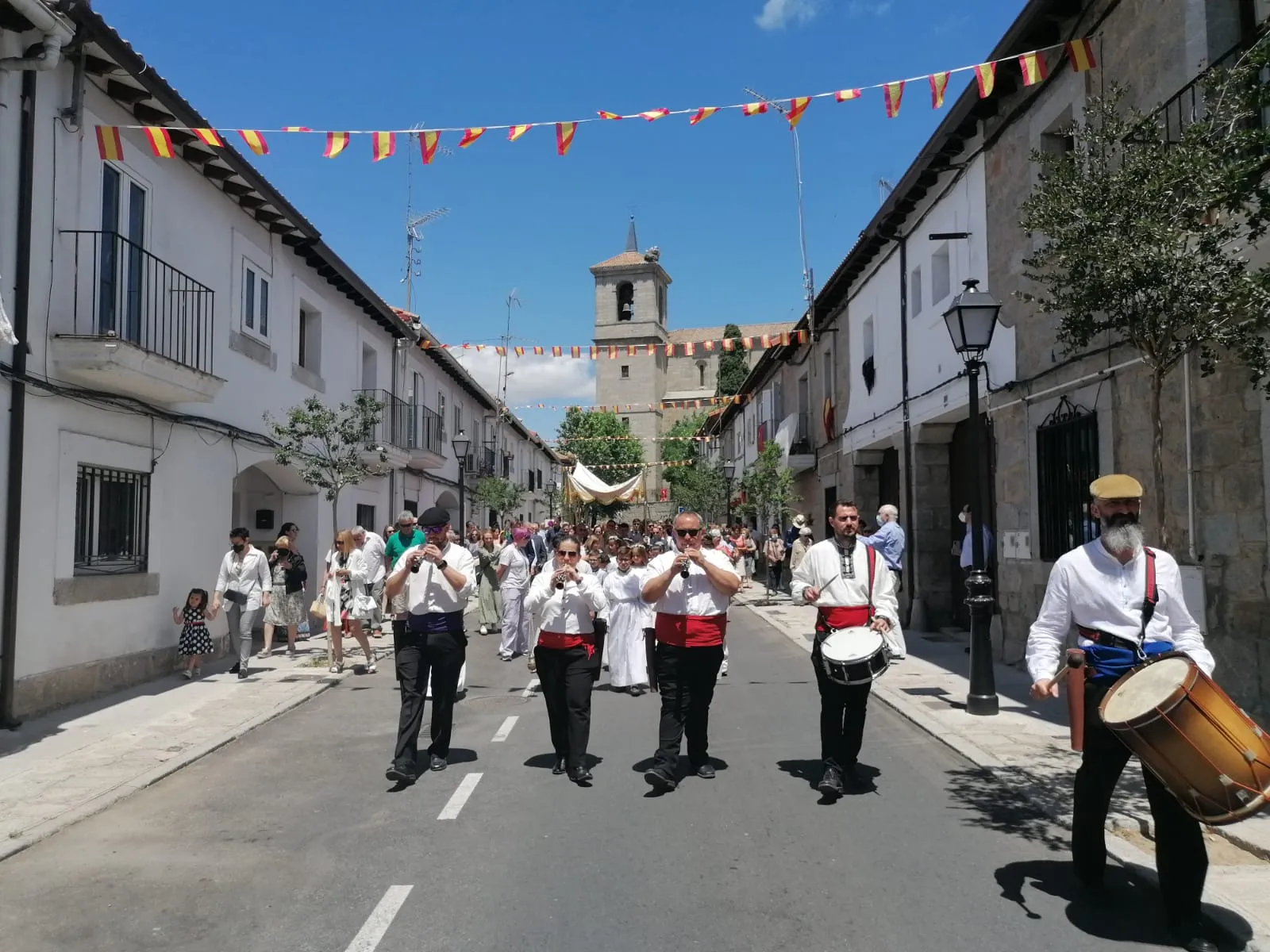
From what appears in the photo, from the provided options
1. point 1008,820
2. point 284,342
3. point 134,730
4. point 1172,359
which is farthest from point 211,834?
point 284,342

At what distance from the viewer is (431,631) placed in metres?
6.70

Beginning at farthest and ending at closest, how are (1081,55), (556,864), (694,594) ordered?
(1081,55) → (694,594) → (556,864)

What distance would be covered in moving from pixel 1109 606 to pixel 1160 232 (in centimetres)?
263

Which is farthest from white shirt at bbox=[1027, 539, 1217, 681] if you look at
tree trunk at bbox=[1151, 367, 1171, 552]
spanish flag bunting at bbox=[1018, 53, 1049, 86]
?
spanish flag bunting at bbox=[1018, 53, 1049, 86]

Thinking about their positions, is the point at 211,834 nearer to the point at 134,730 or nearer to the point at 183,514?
the point at 134,730

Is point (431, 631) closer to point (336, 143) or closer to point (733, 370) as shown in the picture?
point (336, 143)

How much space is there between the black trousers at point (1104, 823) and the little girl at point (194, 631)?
9.72 metres

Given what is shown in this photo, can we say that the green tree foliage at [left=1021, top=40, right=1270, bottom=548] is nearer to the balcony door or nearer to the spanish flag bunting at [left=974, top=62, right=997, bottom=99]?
the spanish flag bunting at [left=974, top=62, right=997, bottom=99]

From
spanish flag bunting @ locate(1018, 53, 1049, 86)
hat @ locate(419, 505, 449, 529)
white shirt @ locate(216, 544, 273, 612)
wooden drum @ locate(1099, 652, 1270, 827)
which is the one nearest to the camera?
wooden drum @ locate(1099, 652, 1270, 827)

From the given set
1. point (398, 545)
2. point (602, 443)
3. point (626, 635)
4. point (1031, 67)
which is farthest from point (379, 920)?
point (602, 443)

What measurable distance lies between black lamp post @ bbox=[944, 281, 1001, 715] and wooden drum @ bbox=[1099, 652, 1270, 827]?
15.9 ft

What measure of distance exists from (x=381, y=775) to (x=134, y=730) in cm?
299

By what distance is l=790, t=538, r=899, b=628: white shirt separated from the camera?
6.22 metres

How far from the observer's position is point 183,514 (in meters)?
12.1
